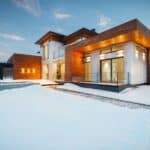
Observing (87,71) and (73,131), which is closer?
(73,131)

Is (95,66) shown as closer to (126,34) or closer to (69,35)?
(126,34)

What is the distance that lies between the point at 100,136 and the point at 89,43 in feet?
29.8

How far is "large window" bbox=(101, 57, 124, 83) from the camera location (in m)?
10.7

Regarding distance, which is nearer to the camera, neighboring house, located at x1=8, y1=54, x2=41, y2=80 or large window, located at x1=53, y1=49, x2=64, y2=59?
large window, located at x1=53, y1=49, x2=64, y2=59

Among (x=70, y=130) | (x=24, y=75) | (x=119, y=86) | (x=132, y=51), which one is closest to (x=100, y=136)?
(x=70, y=130)

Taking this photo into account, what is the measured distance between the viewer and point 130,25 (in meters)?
7.98

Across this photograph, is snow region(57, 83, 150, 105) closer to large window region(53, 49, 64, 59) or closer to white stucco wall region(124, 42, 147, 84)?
white stucco wall region(124, 42, 147, 84)

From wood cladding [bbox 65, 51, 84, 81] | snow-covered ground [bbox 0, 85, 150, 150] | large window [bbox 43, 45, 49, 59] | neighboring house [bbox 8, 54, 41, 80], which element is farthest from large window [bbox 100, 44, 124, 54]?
neighboring house [bbox 8, 54, 41, 80]

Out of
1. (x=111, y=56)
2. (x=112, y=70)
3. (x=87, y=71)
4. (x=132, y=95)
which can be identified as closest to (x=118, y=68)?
(x=112, y=70)

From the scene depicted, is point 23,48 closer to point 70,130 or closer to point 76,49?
point 76,49

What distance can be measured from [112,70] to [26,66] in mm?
14161

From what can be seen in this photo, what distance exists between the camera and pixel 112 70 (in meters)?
11.4

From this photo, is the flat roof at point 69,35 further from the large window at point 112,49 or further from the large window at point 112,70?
the large window at point 112,70

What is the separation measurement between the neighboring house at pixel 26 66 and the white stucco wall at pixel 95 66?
1102 cm
